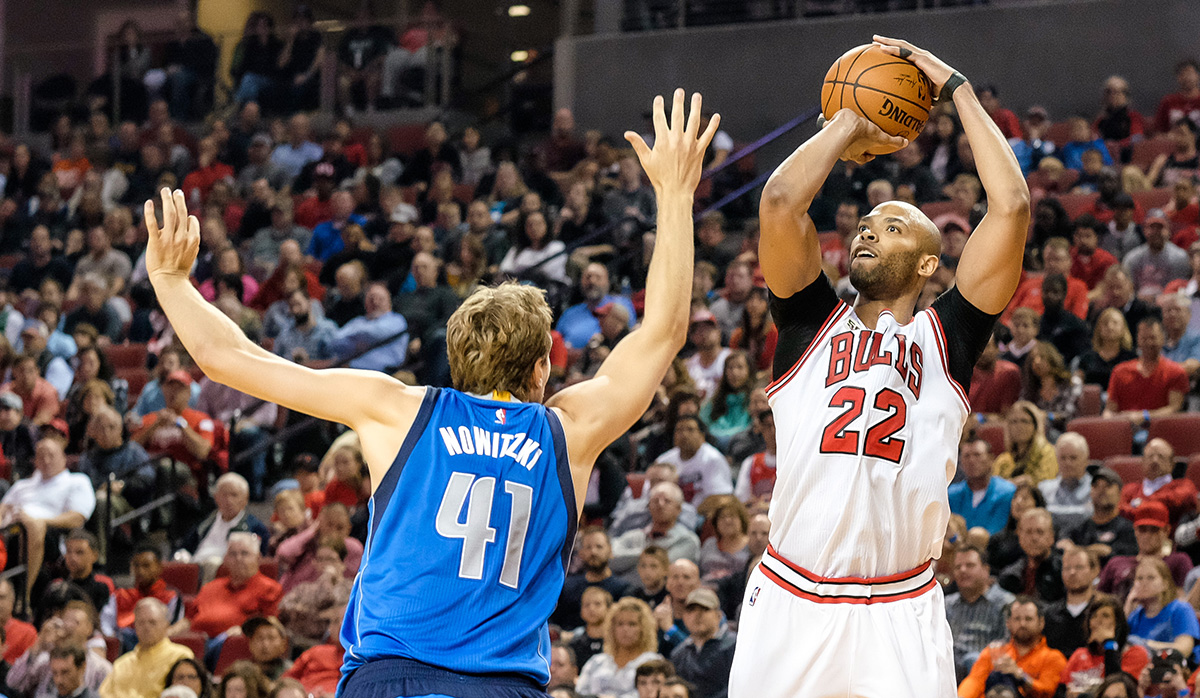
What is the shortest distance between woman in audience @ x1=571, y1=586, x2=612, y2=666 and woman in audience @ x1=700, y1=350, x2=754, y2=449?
2.03m

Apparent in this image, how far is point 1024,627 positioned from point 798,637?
3936 mm

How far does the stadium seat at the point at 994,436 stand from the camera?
1005cm

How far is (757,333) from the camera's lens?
1178 centimetres

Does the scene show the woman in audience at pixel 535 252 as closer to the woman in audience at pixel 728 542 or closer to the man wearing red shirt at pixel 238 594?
the man wearing red shirt at pixel 238 594

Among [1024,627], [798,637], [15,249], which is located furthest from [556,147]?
[798,637]

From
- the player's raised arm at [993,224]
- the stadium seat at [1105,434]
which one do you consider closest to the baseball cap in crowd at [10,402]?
the stadium seat at [1105,434]

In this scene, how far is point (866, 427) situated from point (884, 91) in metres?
1.05

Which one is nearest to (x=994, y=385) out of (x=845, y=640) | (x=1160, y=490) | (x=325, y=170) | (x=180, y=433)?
(x=1160, y=490)

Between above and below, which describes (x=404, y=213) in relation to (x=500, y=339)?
above

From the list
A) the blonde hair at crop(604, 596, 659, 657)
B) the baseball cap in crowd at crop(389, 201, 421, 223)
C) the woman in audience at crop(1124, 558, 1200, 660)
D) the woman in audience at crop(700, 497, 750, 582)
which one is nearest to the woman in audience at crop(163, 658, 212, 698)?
the blonde hair at crop(604, 596, 659, 657)

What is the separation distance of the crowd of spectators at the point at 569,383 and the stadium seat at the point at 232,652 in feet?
0.08

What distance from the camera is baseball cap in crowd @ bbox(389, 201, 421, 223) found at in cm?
1552

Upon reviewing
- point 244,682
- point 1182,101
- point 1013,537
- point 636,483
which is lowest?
point 244,682

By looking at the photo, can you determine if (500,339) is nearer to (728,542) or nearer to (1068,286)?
(728,542)
